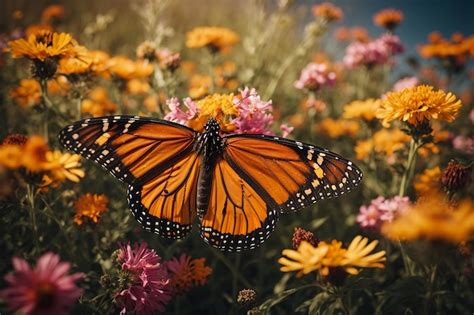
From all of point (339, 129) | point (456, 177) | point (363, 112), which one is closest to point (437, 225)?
point (456, 177)

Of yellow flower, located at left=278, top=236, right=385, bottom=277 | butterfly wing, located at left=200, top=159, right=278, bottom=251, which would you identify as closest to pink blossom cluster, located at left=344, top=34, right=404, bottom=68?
butterfly wing, located at left=200, top=159, right=278, bottom=251

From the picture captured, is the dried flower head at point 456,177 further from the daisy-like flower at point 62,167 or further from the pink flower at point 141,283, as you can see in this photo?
the daisy-like flower at point 62,167

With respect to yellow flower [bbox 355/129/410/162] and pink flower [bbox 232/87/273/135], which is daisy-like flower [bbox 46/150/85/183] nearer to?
pink flower [bbox 232/87/273/135]

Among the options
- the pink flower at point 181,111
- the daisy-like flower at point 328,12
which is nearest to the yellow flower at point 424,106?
the pink flower at point 181,111

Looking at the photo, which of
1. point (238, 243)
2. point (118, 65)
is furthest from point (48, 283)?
point (118, 65)

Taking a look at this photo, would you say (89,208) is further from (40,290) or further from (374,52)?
(374,52)

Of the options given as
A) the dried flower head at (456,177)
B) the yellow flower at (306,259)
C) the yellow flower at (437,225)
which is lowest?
the yellow flower at (306,259)
